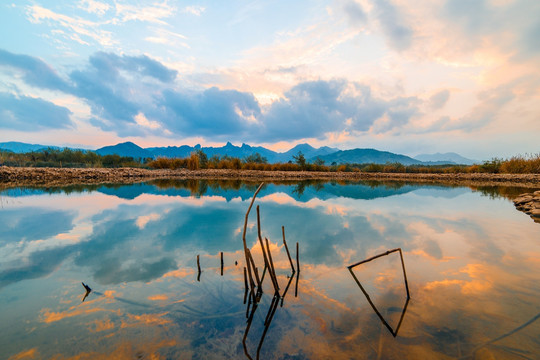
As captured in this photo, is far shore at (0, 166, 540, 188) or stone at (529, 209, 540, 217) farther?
far shore at (0, 166, 540, 188)

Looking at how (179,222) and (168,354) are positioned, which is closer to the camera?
(168,354)

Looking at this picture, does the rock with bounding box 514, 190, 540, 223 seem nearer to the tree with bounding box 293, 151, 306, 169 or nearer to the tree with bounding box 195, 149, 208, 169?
the tree with bounding box 293, 151, 306, 169

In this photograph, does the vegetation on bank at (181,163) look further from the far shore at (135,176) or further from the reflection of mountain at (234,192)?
the reflection of mountain at (234,192)

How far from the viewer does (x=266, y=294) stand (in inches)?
149

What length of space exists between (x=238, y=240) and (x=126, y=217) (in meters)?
5.07

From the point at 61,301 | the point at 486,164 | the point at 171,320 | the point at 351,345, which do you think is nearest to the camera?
the point at 351,345

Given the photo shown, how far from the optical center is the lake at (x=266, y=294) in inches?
106

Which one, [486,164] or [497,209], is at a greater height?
[486,164]

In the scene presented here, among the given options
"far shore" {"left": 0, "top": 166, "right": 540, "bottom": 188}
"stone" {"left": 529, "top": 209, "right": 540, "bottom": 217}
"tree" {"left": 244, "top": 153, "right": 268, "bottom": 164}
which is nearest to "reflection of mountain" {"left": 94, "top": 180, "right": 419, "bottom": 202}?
"far shore" {"left": 0, "top": 166, "right": 540, "bottom": 188}

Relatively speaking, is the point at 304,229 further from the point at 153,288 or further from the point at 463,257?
the point at 153,288

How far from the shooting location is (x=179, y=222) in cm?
835

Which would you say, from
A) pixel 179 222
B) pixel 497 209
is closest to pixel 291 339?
pixel 179 222

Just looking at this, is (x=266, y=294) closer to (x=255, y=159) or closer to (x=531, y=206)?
(x=531, y=206)

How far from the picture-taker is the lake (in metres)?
2.69
